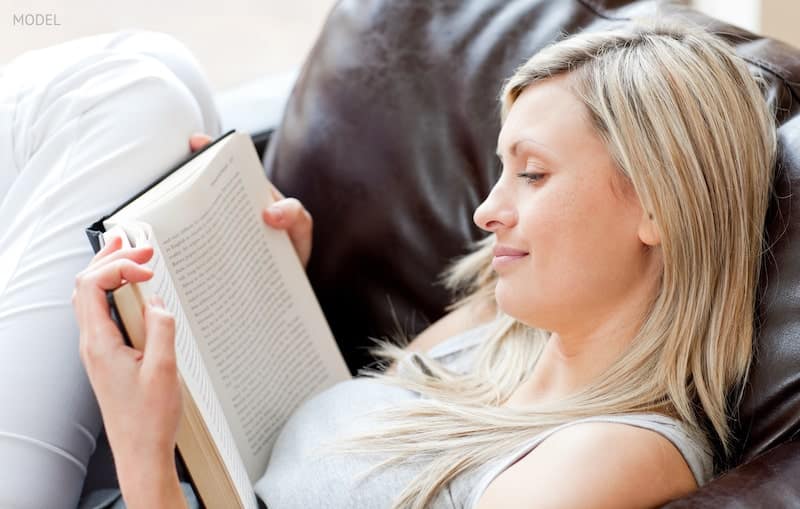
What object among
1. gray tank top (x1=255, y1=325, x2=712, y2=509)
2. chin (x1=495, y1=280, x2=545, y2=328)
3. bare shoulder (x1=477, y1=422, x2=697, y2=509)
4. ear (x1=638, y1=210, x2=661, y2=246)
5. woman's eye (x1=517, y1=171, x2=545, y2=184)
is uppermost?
woman's eye (x1=517, y1=171, x2=545, y2=184)

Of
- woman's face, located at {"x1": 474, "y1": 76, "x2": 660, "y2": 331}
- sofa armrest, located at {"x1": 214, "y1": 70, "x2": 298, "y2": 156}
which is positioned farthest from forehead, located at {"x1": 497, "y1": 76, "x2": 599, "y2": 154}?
sofa armrest, located at {"x1": 214, "y1": 70, "x2": 298, "y2": 156}

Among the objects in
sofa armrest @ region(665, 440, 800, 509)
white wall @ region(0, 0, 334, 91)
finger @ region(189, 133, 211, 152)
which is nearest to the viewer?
sofa armrest @ region(665, 440, 800, 509)

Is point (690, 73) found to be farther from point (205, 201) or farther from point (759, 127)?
point (205, 201)

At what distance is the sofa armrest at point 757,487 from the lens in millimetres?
743

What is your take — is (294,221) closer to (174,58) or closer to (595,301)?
(174,58)

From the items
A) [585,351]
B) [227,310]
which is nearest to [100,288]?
[227,310]

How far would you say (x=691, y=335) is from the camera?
0.91 metres

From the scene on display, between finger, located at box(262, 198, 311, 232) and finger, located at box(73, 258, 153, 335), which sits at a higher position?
finger, located at box(73, 258, 153, 335)

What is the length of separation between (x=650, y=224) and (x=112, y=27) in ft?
3.88

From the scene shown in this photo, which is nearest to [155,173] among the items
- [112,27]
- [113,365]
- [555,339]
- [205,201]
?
[205,201]

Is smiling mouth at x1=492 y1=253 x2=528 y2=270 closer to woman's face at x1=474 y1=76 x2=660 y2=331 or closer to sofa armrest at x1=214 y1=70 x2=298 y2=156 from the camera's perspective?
woman's face at x1=474 y1=76 x2=660 y2=331

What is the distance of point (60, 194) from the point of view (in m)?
1.05

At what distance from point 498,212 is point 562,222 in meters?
0.07

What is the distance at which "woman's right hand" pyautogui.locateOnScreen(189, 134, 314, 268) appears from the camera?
45.6 inches
